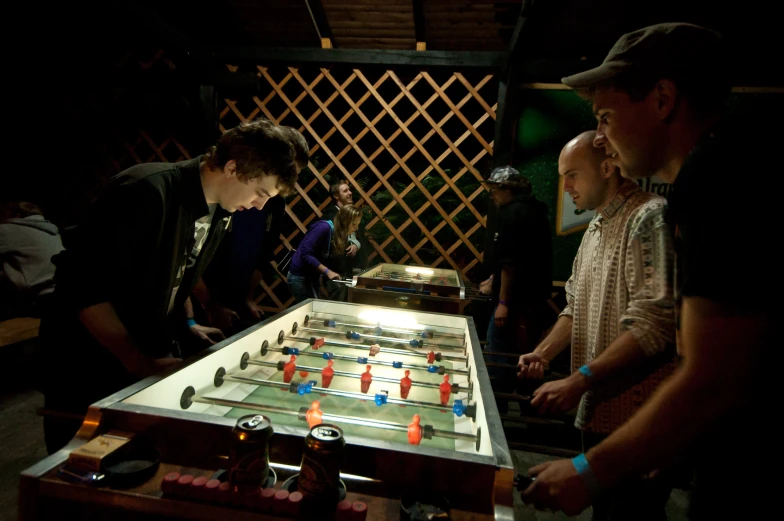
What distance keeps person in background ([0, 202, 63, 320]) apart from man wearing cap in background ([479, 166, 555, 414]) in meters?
2.11

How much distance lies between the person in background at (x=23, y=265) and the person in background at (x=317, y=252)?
3.77 ft

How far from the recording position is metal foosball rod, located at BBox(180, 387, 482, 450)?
68 cm

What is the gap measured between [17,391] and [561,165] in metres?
Result: 2.50

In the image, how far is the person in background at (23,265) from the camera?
1891 mm

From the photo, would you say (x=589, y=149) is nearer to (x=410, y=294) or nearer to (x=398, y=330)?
(x=398, y=330)

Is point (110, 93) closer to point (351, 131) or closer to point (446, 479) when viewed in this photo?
point (351, 131)

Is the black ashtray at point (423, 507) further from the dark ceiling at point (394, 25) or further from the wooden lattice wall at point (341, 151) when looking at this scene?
the wooden lattice wall at point (341, 151)

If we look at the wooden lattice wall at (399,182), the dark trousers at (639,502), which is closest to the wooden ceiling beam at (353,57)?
the wooden lattice wall at (399,182)

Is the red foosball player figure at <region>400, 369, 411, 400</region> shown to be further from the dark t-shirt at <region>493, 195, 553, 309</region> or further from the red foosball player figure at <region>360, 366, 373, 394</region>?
the dark t-shirt at <region>493, 195, 553, 309</region>

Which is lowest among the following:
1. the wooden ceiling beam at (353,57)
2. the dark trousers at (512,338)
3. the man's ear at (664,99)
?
the dark trousers at (512,338)

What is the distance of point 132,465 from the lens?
52 centimetres

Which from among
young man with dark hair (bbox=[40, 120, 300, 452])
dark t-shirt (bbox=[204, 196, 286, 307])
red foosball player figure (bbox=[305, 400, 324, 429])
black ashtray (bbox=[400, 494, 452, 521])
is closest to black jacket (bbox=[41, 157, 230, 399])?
young man with dark hair (bbox=[40, 120, 300, 452])

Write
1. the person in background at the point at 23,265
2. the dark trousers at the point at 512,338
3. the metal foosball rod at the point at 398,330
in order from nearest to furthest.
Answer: the metal foosball rod at the point at 398,330
the person in background at the point at 23,265
the dark trousers at the point at 512,338

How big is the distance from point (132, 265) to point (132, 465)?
17.4 inches
